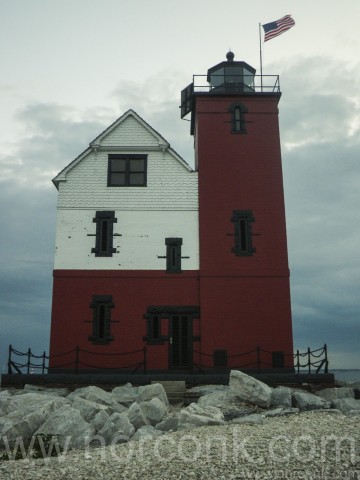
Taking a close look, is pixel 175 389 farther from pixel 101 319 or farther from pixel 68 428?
pixel 68 428

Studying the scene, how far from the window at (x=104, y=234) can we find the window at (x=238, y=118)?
6.77m

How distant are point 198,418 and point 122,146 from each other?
1373 cm

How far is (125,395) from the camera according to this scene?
50.4 feet

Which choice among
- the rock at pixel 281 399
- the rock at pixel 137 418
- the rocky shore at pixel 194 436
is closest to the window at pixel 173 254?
the rocky shore at pixel 194 436

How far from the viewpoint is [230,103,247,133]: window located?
2195 centimetres

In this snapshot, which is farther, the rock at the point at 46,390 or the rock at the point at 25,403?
the rock at the point at 46,390

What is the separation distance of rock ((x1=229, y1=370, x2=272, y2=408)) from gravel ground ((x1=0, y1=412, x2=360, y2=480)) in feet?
10.5

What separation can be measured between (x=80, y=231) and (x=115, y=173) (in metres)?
3.05

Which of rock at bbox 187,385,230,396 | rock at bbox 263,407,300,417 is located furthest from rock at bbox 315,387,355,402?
rock at bbox 263,407,300,417

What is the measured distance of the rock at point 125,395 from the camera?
14749 mm

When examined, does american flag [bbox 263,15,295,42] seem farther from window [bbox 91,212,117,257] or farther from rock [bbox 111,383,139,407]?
rock [bbox 111,383,139,407]

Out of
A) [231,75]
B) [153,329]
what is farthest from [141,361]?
[231,75]

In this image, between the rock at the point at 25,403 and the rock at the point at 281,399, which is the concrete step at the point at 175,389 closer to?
the rock at the point at 281,399

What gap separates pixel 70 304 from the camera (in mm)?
19891
